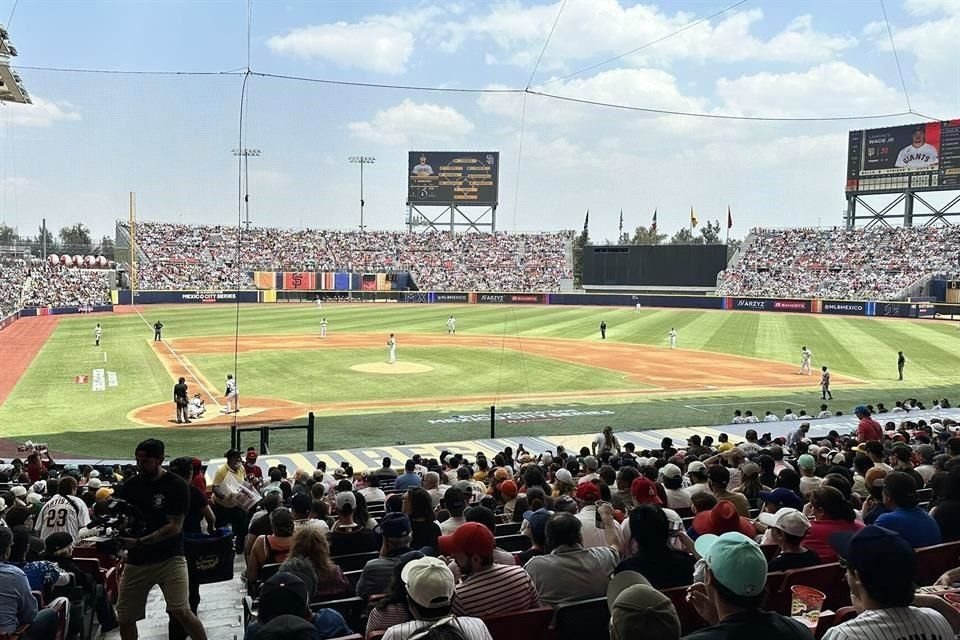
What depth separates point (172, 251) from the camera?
6706 cm

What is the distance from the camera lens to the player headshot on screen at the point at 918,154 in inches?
2911

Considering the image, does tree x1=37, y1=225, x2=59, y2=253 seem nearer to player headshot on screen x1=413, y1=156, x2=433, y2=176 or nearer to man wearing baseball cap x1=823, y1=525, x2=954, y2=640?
player headshot on screen x1=413, y1=156, x2=433, y2=176

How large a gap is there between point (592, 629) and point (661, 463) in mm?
6991

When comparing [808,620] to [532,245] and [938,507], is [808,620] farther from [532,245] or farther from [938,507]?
[532,245]

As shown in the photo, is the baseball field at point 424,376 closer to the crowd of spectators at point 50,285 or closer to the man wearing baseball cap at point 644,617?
the crowd of spectators at point 50,285

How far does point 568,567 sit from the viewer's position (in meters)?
4.60

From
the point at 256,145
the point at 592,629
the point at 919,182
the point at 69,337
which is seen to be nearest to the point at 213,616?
the point at 592,629

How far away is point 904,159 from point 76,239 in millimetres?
90902

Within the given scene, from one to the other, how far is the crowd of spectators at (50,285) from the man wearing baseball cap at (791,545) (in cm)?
5964

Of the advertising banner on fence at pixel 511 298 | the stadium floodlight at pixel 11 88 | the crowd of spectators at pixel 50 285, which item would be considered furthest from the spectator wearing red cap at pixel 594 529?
the advertising banner on fence at pixel 511 298

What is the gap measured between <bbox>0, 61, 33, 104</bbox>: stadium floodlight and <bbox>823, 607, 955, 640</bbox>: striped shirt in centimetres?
2020

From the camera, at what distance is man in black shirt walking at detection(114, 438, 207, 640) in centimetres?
532

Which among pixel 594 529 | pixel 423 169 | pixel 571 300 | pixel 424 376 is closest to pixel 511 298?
pixel 571 300

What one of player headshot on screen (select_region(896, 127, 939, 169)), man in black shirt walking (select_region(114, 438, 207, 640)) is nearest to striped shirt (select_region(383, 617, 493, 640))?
man in black shirt walking (select_region(114, 438, 207, 640))
